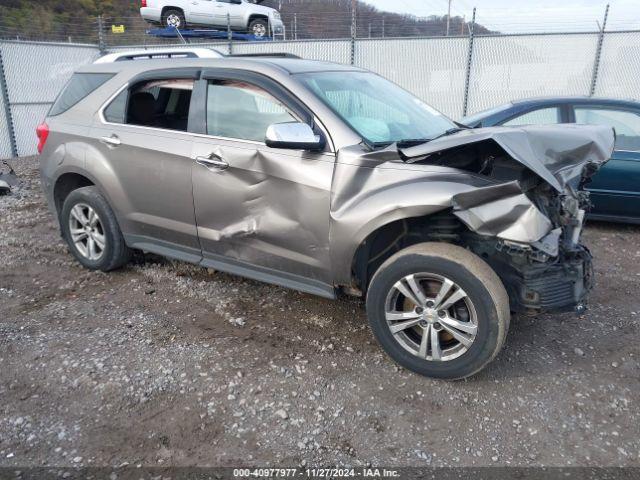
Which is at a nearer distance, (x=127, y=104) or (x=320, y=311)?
(x=320, y=311)

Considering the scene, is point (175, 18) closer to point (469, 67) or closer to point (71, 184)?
point (469, 67)

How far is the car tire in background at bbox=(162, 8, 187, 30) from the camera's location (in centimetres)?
1633

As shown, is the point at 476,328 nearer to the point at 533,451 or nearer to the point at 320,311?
the point at 533,451

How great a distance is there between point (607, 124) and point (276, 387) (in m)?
4.79

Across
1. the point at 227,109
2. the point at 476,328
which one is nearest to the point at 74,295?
the point at 227,109

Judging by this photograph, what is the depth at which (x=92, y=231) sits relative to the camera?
450 cm

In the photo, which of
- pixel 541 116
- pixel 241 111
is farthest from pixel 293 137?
pixel 541 116

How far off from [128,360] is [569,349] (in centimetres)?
289

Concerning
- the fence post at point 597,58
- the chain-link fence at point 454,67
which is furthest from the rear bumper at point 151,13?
the fence post at point 597,58

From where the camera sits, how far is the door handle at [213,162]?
11.6 ft

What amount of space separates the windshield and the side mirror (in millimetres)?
310

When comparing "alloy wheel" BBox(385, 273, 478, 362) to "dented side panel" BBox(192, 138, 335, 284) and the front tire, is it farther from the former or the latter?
"dented side panel" BBox(192, 138, 335, 284)

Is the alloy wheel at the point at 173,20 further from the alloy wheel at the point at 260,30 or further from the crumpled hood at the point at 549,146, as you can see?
the crumpled hood at the point at 549,146

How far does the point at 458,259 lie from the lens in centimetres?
284
